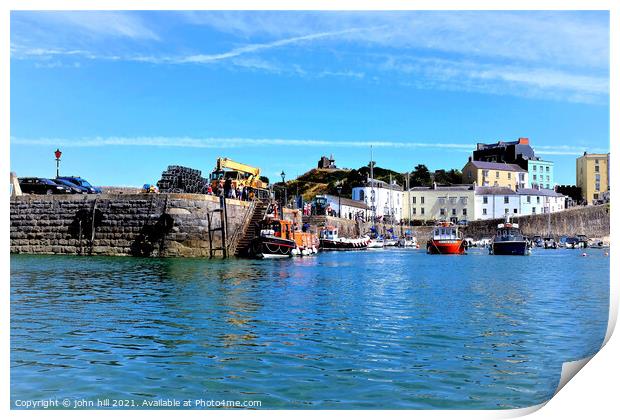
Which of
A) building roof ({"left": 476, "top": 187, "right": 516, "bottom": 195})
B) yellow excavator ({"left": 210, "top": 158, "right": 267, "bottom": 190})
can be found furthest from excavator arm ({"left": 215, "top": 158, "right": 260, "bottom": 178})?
building roof ({"left": 476, "top": 187, "right": 516, "bottom": 195})

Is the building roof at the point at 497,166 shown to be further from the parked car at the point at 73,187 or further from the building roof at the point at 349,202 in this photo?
the parked car at the point at 73,187

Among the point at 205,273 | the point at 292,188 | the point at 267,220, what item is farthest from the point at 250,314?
the point at 292,188

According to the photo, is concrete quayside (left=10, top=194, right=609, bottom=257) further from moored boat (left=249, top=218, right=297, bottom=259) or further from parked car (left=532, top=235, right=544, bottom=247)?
parked car (left=532, top=235, right=544, bottom=247)

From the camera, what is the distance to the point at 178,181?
34531mm

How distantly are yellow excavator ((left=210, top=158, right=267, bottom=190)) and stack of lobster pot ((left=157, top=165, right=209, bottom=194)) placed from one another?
28.5 inches

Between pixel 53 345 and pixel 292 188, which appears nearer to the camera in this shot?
pixel 53 345

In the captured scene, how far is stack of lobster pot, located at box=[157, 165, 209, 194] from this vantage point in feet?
112

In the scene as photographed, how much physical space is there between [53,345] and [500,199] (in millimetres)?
70157

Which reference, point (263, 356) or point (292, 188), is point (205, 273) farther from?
point (292, 188)

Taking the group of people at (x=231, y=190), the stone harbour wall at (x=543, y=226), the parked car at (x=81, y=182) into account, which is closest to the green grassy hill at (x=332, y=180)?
the stone harbour wall at (x=543, y=226)

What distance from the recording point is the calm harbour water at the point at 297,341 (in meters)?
6.71

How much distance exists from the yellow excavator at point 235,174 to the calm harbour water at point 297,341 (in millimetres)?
17242

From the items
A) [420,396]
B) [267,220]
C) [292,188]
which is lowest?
[420,396]
